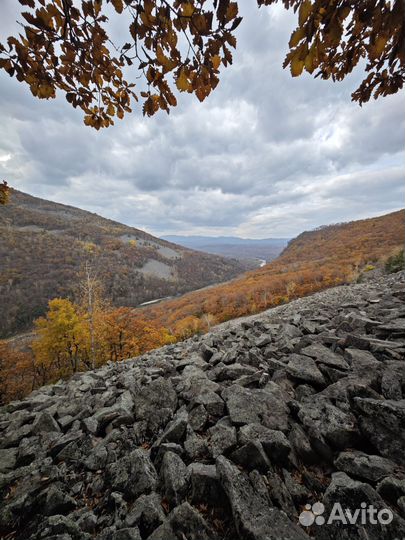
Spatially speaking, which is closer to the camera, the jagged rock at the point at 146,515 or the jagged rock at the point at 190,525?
the jagged rock at the point at 190,525

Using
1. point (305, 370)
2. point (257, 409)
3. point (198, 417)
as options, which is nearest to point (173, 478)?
point (198, 417)

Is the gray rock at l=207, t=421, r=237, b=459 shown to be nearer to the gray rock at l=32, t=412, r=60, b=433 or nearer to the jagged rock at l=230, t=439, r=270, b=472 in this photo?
the jagged rock at l=230, t=439, r=270, b=472

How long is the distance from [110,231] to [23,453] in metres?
213

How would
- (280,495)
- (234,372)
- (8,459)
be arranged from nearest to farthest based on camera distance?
(280,495) < (8,459) < (234,372)

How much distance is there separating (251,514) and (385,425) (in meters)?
1.66

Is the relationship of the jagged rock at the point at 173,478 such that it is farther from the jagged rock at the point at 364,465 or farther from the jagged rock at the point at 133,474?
the jagged rock at the point at 364,465

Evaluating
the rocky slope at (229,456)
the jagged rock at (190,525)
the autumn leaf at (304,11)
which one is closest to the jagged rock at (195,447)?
the rocky slope at (229,456)

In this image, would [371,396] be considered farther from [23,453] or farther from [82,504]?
[23,453]

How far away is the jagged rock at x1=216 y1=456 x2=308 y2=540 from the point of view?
1718 mm

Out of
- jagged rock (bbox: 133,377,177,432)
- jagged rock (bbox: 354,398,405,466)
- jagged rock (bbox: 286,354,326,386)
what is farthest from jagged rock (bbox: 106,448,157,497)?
jagged rock (bbox: 286,354,326,386)

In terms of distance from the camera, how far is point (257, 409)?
3.13 m

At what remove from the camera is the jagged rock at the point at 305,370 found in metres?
3.59

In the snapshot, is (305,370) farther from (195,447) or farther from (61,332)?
(61,332)

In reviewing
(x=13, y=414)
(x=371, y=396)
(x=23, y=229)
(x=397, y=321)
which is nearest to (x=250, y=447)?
(x=371, y=396)
